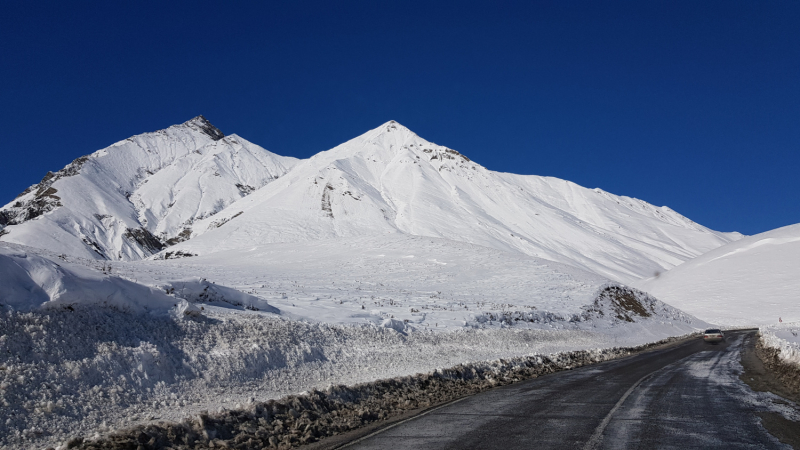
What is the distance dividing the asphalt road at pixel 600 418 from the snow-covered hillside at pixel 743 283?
59826mm

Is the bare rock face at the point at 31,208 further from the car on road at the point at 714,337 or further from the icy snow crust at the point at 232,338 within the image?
the car on road at the point at 714,337

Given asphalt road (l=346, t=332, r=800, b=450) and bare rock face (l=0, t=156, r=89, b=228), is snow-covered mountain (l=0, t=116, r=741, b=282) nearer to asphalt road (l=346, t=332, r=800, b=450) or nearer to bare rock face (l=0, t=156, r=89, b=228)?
bare rock face (l=0, t=156, r=89, b=228)

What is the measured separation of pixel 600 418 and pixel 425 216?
123 metres

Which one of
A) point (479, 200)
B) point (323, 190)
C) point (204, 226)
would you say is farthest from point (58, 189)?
point (479, 200)

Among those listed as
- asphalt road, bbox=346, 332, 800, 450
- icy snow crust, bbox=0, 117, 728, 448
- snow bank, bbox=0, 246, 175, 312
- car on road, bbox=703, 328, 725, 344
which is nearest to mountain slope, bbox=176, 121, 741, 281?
icy snow crust, bbox=0, 117, 728, 448

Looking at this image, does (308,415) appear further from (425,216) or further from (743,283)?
(425,216)

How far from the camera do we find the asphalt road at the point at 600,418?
23.7ft

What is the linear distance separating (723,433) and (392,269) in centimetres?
3596

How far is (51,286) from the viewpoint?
10.2m

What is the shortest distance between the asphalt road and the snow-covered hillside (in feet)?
196

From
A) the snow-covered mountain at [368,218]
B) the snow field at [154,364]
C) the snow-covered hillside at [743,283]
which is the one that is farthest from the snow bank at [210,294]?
the snow-covered mountain at [368,218]

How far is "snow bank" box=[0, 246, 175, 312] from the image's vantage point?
31.1ft

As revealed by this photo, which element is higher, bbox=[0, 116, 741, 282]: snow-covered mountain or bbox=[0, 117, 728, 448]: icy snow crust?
bbox=[0, 116, 741, 282]: snow-covered mountain

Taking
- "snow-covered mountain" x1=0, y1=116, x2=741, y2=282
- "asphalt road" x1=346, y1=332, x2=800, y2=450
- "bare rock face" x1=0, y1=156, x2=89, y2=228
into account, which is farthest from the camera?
"bare rock face" x1=0, y1=156, x2=89, y2=228
